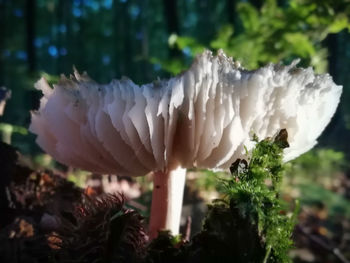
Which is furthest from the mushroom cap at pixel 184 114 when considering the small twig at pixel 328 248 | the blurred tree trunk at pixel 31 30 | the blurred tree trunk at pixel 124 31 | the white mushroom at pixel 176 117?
the blurred tree trunk at pixel 124 31

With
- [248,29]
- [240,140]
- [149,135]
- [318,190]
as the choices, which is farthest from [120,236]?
[318,190]

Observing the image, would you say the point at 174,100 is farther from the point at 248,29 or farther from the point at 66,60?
the point at 66,60

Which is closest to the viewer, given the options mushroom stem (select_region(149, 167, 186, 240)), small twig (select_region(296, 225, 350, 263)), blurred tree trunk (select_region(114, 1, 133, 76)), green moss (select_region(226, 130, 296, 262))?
green moss (select_region(226, 130, 296, 262))

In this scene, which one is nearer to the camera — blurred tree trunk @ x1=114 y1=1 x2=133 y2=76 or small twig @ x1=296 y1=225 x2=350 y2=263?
small twig @ x1=296 y1=225 x2=350 y2=263

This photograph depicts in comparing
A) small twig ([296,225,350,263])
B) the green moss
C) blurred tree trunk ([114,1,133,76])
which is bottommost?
the green moss

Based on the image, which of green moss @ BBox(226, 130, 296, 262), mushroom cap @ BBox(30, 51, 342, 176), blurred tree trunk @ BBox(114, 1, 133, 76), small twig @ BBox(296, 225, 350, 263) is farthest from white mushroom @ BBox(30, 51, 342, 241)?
blurred tree trunk @ BBox(114, 1, 133, 76)

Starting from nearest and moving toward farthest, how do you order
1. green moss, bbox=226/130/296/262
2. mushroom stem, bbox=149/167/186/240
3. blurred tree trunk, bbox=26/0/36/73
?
green moss, bbox=226/130/296/262 → mushroom stem, bbox=149/167/186/240 → blurred tree trunk, bbox=26/0/36/73

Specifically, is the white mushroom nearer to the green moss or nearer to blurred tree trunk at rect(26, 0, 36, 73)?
the green moss
